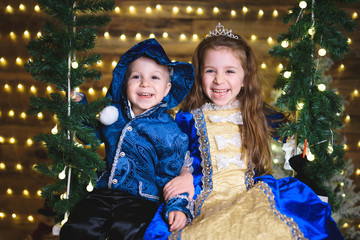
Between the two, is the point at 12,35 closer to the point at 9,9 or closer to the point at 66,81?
the point at 9,9

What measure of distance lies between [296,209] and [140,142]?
2.53 feet

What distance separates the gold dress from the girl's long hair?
5 cm

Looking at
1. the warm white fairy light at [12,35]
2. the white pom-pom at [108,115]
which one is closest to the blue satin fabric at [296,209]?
the white pom-pom at [108,115]

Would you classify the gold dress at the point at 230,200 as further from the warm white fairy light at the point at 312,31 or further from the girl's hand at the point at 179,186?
the warm white fairy light at the point at 312,31

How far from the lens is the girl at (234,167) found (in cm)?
130

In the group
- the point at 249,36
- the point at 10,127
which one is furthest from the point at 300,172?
the point at 10,127

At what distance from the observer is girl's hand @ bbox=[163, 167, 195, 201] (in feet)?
4.70

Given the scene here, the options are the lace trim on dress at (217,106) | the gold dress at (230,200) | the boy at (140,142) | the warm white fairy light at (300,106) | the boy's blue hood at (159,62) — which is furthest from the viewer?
the lace trim on dress at (217,106)

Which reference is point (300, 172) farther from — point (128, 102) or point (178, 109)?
point (128, 102)

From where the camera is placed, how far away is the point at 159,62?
5.23ft

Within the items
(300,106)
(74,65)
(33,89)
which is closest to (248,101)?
(300,106)

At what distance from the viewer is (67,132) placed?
1.34 meters

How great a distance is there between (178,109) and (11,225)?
190 centimetres

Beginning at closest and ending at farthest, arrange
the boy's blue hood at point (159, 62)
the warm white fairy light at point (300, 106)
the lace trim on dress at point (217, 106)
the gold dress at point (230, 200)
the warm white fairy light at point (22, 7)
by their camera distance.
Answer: the gold dress at point (230, 200) < the boy's blue hood at point (159, 62) < the warm white fairy light at point (300, 106) < the lace trim on dress at point (217, 106) < the warm white fairy light at point (22, 7)
